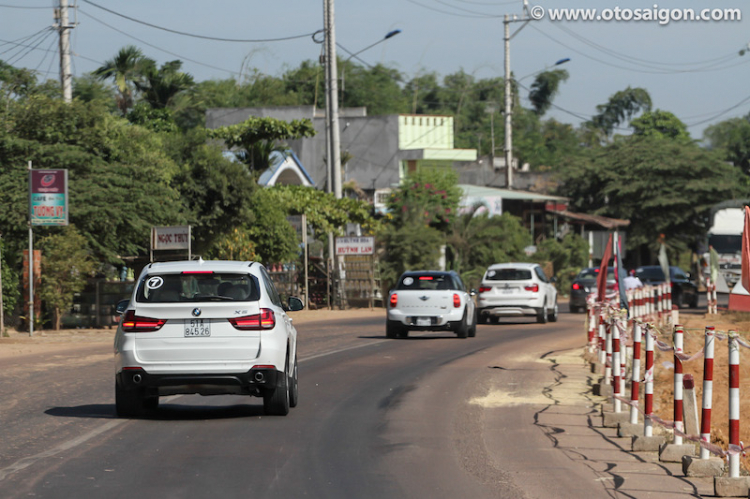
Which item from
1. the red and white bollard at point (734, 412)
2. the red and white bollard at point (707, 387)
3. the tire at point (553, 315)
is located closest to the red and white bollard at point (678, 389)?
the red and white bollard at point (707, 387)

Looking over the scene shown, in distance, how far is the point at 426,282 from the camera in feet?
86.8

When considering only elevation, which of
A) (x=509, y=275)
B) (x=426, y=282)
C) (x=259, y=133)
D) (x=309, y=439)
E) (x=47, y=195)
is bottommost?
(x=309, y=439)

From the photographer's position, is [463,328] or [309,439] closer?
[309,439]

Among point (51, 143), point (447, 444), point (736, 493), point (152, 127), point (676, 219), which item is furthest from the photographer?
point (676, 219)

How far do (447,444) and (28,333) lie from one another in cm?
2028

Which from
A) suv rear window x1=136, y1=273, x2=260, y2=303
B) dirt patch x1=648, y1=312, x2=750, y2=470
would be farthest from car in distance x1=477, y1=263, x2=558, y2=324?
suv rear window x1=136, y1=273, x2=260, y2=303

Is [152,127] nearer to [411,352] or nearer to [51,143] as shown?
[51,143]

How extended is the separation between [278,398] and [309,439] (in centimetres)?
145

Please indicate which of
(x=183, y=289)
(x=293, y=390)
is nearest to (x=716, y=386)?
(x=293, y=390)

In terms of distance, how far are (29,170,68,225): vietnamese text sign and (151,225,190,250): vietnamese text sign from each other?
10.5ft

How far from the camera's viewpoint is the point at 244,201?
36344 mm

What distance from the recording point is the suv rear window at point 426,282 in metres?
26.4

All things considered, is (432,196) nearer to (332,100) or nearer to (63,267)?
(332,100)

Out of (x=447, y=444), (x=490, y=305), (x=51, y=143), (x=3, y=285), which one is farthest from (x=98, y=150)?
(x=447, y=444)
